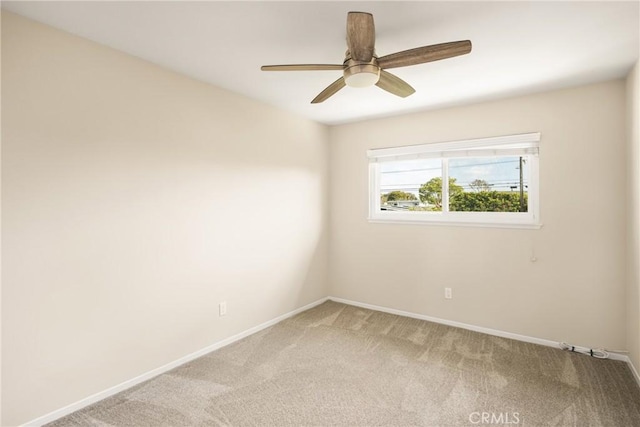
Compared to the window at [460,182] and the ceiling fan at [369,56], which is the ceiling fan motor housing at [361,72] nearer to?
the ceiling fan at [369,56]

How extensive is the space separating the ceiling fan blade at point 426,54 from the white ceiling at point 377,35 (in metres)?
0.25

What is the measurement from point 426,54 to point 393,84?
1.33ft

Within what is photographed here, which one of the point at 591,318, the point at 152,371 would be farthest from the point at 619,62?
the point at 152,371

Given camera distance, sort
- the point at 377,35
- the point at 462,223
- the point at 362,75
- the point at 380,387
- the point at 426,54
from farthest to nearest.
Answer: the point at 462,223 → the point at 380,387 → the point at 377,35 → the point at 362,75 → the point at 426,54

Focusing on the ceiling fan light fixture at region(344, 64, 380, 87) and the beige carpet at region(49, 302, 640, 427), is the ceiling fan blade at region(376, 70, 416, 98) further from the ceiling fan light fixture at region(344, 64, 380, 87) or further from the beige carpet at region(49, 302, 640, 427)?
the beige carpet at region(49, 302, 640, 427)

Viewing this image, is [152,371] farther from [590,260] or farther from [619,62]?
[619,62]

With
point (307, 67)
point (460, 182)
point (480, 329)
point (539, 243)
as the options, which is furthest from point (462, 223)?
point (307, 67)

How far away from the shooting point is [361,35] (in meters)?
1.57

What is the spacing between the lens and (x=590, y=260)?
2.79m

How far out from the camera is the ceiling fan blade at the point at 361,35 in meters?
1.46

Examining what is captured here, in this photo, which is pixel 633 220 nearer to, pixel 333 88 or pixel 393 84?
pixel 393 84

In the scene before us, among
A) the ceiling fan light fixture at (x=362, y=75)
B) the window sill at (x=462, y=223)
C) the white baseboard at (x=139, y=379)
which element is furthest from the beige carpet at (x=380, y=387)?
the ceiling fan light fixture at (x=362, y=75)

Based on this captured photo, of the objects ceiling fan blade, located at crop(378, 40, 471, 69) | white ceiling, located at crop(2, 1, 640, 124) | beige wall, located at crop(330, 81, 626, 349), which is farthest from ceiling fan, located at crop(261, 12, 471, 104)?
beige wall, located at crop(330, 81, 626, 349)

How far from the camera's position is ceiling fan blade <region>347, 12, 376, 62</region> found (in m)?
1.46
